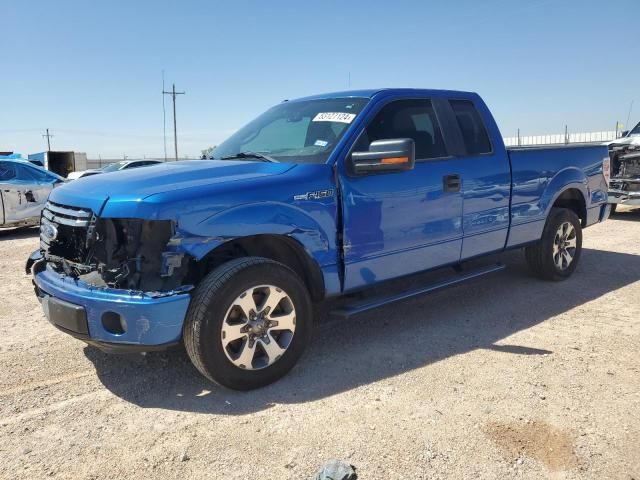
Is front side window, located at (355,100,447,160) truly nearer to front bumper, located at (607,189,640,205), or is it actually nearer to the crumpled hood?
the crumpled hood

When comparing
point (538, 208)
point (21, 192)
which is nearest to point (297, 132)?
point (538, 208)

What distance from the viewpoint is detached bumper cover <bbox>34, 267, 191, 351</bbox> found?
2986 millimetres

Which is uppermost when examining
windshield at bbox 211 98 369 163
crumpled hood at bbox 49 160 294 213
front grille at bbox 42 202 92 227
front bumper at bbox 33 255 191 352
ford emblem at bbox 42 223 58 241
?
windshield at bbox 211 98 369 163

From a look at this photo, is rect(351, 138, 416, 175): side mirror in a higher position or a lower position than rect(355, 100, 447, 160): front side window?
lower

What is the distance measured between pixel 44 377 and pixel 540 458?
3158 mm

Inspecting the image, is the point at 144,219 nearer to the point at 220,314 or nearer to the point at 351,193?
the point at 220,314

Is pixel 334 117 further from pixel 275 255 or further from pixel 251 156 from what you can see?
pixel 275 255

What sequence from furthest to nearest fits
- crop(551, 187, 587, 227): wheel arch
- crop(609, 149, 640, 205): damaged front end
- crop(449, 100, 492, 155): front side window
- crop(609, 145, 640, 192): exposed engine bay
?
crop(609, 145, 640, 192): exposed engine bay → crop(609, 149, 640, 205): damaged front end → crop(551, 187, 587, 227): wheel arch → crop(449, 100, 492, 155): front side window

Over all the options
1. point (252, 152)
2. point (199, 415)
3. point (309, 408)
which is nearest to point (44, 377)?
point (199, 415)

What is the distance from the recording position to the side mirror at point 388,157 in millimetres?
3541

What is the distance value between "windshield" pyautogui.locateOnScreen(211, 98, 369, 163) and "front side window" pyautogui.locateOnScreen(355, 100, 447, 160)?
181 mm

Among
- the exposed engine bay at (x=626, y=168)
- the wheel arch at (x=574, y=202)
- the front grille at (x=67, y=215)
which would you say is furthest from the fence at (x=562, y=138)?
the front grille at (x=67, y=215)

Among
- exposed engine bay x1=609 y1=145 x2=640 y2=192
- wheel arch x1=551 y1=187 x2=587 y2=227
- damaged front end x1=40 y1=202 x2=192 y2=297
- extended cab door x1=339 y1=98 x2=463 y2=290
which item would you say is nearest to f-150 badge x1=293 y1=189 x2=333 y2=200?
extended cab door x1=339 y1=98 x2=463 y2=290

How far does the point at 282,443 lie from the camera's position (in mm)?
2787
